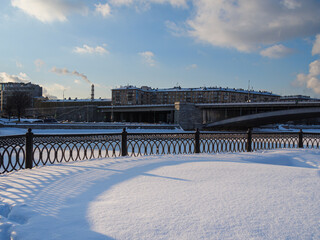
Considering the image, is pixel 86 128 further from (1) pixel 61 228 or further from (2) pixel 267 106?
(1) pixel 61 228

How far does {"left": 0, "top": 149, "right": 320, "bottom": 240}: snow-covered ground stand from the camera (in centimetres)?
368

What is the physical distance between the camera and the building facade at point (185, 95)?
103m

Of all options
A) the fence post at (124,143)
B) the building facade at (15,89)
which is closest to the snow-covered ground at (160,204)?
the fence post at (124,143)

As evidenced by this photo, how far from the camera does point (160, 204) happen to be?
4.75 m

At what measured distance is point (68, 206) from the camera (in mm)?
4746

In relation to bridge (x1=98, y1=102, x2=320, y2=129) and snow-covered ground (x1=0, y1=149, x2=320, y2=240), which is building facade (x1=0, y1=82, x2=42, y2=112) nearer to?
bridge (x1=98, y1=102, x2=320, y2=129)

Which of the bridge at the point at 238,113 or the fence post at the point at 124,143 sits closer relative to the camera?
the fence post at the point at 124,143

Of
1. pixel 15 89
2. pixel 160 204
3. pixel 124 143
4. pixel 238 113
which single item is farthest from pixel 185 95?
pixel 160 204

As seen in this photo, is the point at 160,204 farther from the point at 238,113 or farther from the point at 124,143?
the point at 238,113

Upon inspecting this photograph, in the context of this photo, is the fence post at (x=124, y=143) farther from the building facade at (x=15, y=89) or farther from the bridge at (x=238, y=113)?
the building facade at (x=15, y=89)

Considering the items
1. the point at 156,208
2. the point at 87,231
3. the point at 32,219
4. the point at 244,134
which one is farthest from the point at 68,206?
the point at 244,134

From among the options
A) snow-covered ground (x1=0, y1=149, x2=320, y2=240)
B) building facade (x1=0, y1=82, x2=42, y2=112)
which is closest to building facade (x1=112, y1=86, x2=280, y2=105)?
building facade (x1=0, y1=82, x2=42, y2=112)

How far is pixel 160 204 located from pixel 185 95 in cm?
10639

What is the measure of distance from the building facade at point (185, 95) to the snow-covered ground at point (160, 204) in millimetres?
95727
